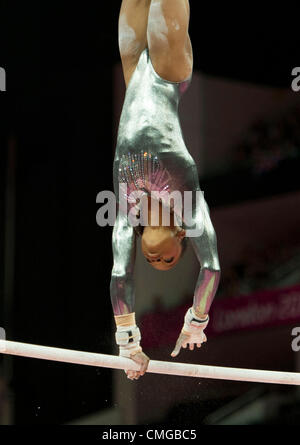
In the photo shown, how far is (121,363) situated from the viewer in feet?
11.0

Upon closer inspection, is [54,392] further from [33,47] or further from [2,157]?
[33,47]

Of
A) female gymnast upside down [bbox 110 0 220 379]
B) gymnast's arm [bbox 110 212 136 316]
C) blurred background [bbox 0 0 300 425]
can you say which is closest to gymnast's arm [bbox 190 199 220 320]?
female gymnast upside down [bbox 110 0 220 379]

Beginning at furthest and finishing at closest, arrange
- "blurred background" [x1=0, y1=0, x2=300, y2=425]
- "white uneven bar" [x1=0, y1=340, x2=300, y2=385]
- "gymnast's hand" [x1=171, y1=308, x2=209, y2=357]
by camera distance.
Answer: "blurred background" [x1=0, y1=0, x2=300, y2=425] → "gymnast's hand" [x1=171, y1=308, x2=209, y2=357] → "white uneven bar" [x1=0, y1=340, x2=300, y2=385]

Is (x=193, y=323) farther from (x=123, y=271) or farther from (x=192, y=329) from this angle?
(x=123, y=271)

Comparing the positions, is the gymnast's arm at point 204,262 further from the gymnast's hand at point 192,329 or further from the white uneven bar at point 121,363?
the white uneven bar at point 121,363

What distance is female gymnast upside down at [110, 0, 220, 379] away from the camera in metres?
3.31

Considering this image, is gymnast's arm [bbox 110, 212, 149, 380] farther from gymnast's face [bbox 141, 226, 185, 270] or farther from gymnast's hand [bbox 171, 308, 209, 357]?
gymnast's hand [bbox 171, 308, 209, 357]

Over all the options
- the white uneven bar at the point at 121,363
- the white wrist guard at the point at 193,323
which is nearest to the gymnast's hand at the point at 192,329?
the white wrist guard at the point at 193,323

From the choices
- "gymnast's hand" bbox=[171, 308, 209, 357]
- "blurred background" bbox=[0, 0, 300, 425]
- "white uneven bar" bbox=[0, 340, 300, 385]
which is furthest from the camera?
"blurred background" bbox=[0, 0, 300, 425]

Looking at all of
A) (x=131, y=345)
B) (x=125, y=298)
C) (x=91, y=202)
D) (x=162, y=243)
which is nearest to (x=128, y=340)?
(x=131, y=345)

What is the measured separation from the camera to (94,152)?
4.88 meters

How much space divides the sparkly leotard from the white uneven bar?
0.20 m

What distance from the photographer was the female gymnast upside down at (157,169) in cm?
331

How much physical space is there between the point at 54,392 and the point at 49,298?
0.53 metres
